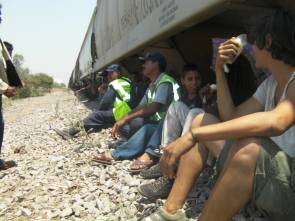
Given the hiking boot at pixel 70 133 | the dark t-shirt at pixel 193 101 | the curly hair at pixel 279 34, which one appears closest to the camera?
the curly hair at pixel 279 34

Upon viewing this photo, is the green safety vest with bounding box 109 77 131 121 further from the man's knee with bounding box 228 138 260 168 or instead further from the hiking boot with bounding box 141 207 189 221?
the man's knee with bounding box 228 138 260 168

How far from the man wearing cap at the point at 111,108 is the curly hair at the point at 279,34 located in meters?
3.99

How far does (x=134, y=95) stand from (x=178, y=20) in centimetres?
255

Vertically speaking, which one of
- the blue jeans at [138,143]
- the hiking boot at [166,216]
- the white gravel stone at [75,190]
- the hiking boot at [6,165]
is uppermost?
the blue jeans at [138,143]

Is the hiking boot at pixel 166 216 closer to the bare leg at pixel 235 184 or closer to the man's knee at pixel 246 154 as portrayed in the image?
the bare leg at pixel 235 184

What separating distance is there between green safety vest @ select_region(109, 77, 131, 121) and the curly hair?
399cm

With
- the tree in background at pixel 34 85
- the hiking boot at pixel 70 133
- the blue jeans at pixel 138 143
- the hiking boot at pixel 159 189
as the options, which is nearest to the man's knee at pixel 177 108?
the hiking boot at pixel 159 189

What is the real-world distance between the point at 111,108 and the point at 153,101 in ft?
7.87

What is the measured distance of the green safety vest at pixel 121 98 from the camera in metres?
6.30

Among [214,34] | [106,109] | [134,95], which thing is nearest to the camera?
[214,34]

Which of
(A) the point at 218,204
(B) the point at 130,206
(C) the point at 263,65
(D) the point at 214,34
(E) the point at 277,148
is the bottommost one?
(B) the point at 130,206

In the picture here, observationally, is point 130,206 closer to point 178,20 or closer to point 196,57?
point 178,20

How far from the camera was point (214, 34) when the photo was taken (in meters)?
5.05

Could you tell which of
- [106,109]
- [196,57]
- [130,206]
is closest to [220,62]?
[130,206]
